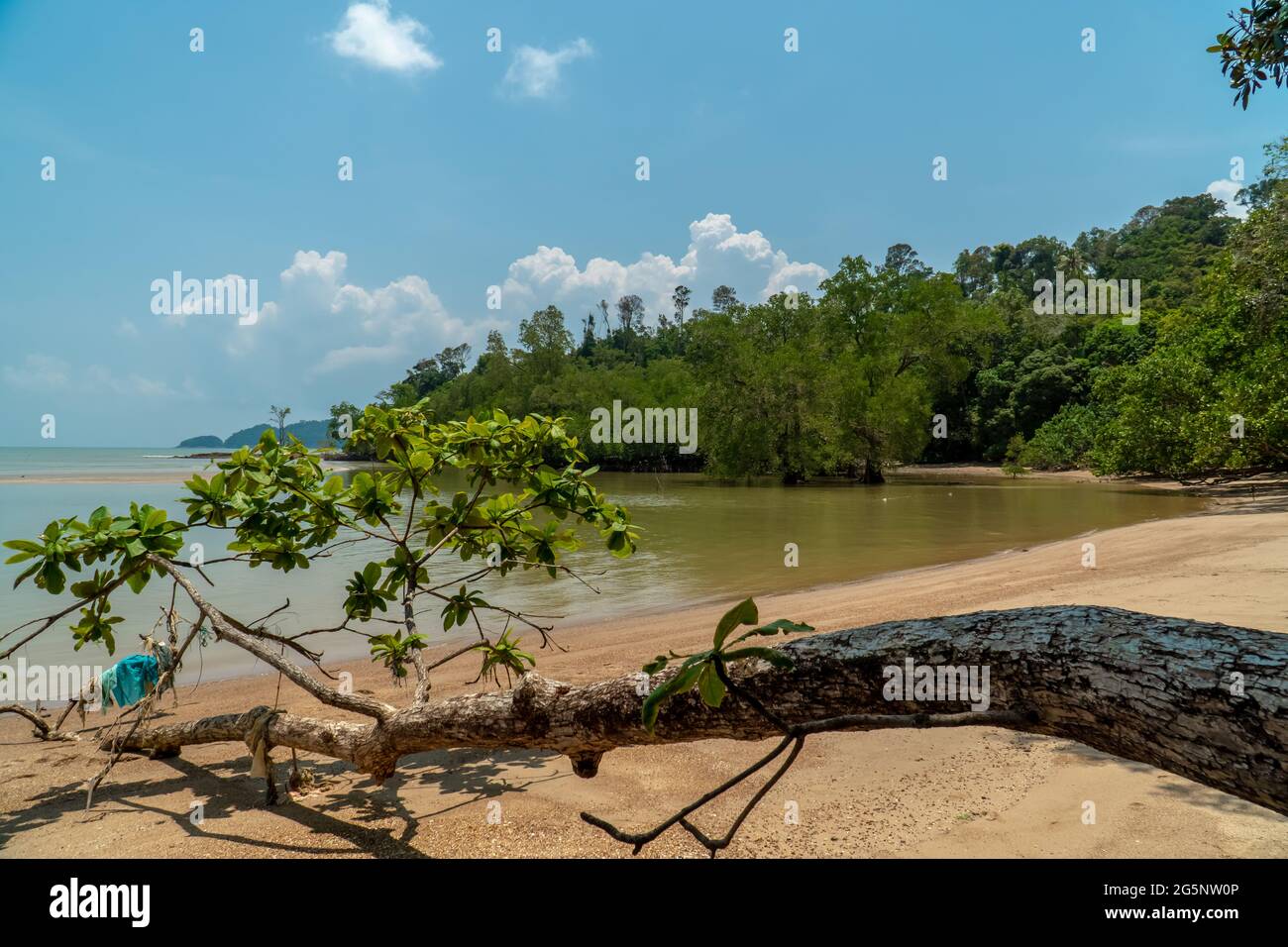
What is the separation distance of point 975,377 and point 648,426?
2587 centimetres

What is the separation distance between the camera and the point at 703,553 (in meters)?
16.7

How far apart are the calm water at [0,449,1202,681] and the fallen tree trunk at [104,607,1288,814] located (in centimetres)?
487

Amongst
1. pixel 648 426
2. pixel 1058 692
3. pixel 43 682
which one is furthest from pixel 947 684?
pixel 648 426

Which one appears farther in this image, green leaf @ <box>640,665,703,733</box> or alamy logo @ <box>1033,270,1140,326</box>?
alamy logo @ <box>1033,270,1140,326</box>

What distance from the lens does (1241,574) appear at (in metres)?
8.79

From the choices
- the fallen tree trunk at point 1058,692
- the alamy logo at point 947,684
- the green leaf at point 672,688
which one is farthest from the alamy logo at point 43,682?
the alamy logo at point 947,684

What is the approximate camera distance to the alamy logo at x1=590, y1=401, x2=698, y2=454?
4781cm

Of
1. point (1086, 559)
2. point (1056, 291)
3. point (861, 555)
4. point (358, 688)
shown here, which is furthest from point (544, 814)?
point (1056, 291)

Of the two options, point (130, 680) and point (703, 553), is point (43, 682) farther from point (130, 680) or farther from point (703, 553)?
point (703, 553)

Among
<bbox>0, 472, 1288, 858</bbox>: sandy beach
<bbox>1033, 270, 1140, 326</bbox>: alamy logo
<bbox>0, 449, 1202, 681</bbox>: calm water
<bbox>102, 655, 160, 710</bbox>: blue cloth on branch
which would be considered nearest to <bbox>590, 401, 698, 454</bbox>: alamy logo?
<bbox>0, 449, 1202, 681</bbox>: calm water

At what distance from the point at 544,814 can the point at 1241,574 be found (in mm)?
9337

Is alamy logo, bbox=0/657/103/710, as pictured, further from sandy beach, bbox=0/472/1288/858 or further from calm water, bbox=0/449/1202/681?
sandy beach, bbox=0/472/1288/858

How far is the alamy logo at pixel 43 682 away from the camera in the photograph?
7.17 meters

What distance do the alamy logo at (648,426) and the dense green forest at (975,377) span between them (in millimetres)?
1253
